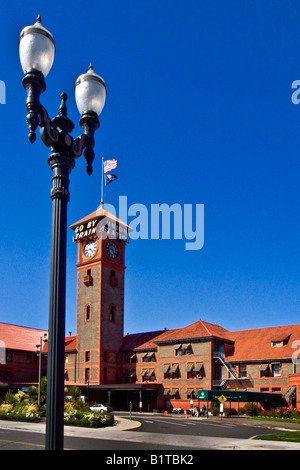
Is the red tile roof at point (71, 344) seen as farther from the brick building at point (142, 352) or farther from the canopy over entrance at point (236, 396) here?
the canopy over entrance at point (236, 396)

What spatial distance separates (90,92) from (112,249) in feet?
212

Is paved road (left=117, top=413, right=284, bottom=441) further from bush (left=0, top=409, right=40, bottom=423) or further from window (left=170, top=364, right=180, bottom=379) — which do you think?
window (left=170, top=364, right=180, bottom=379)

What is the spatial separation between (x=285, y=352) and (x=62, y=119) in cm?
5631

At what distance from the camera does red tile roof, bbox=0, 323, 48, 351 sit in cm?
7551

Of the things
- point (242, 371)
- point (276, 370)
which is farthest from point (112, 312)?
point (276, 370)

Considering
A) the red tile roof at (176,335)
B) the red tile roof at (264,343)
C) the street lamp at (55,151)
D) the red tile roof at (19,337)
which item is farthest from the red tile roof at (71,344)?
the street lamp at (55,151)

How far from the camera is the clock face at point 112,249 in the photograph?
71912mm

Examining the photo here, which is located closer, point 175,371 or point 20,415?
point 20,415

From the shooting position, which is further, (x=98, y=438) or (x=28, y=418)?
(x=28, y=418)

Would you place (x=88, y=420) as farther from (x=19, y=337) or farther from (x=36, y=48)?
Answer: (x=19, y=337)

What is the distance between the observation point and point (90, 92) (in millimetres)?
8500
